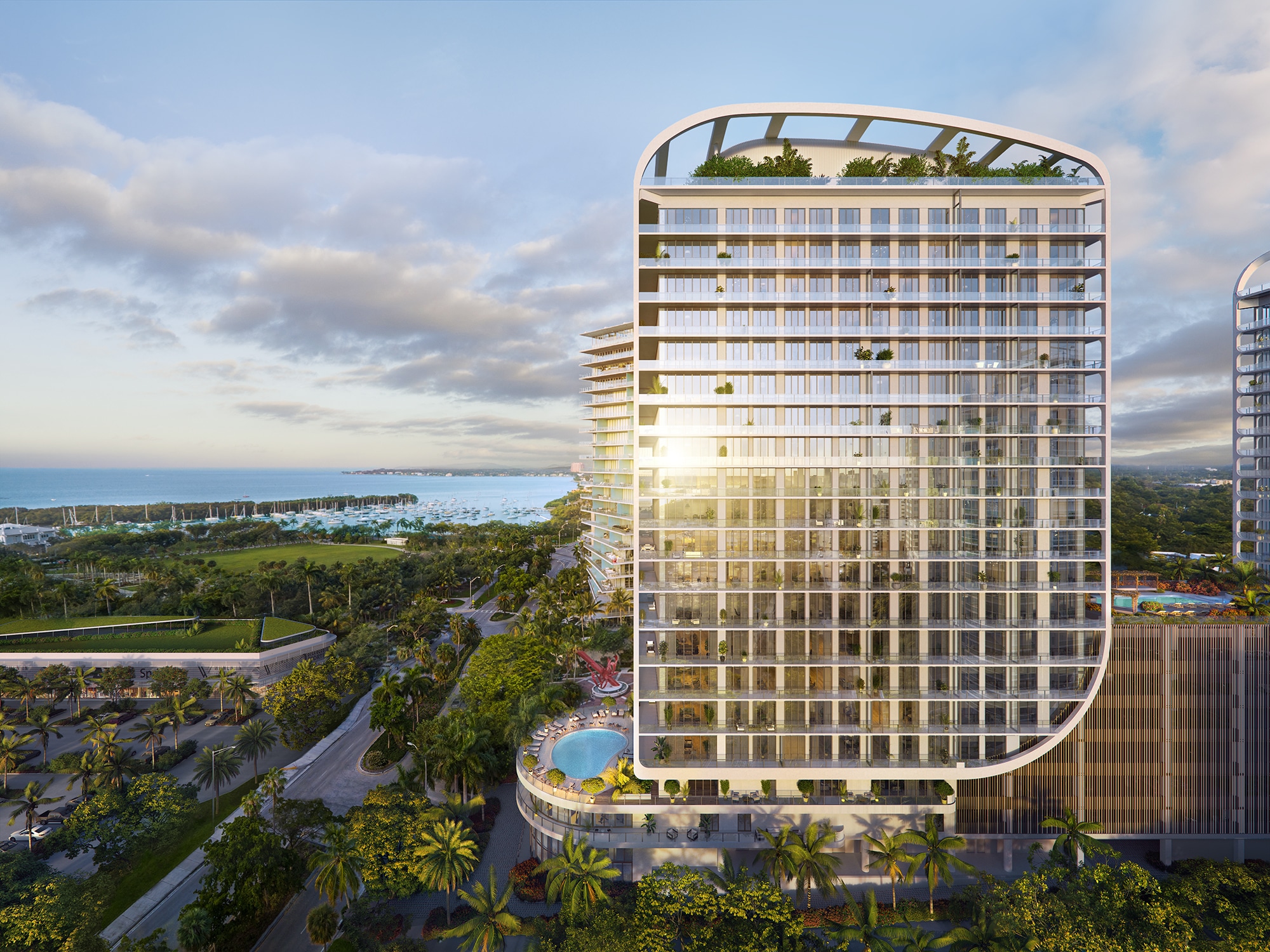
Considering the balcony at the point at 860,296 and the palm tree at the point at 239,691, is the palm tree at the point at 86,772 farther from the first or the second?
the balcony at the point at 860,296

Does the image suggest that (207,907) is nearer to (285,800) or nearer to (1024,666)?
(285,800)

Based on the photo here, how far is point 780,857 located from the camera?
3173cm

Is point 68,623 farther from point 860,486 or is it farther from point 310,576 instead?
point 860,486

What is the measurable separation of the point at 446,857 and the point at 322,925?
6.95 m

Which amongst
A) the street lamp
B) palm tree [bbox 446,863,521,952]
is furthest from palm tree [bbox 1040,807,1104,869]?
the street lamp

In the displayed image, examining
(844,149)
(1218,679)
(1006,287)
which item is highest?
(844,149)

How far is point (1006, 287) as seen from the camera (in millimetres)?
36531

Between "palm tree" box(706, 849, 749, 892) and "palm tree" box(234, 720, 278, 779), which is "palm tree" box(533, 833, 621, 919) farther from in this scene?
"palm tree" box(234, 720, 278, 779)

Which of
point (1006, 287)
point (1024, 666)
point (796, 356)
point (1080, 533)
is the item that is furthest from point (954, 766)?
point (1006, 287)

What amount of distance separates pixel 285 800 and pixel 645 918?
82.4 ft

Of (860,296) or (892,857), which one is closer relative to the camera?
(892,857)

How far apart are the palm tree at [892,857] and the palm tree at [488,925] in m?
21.1

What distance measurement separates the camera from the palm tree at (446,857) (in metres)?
30.6

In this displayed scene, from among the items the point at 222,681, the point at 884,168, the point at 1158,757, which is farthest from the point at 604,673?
the point at 884,168
